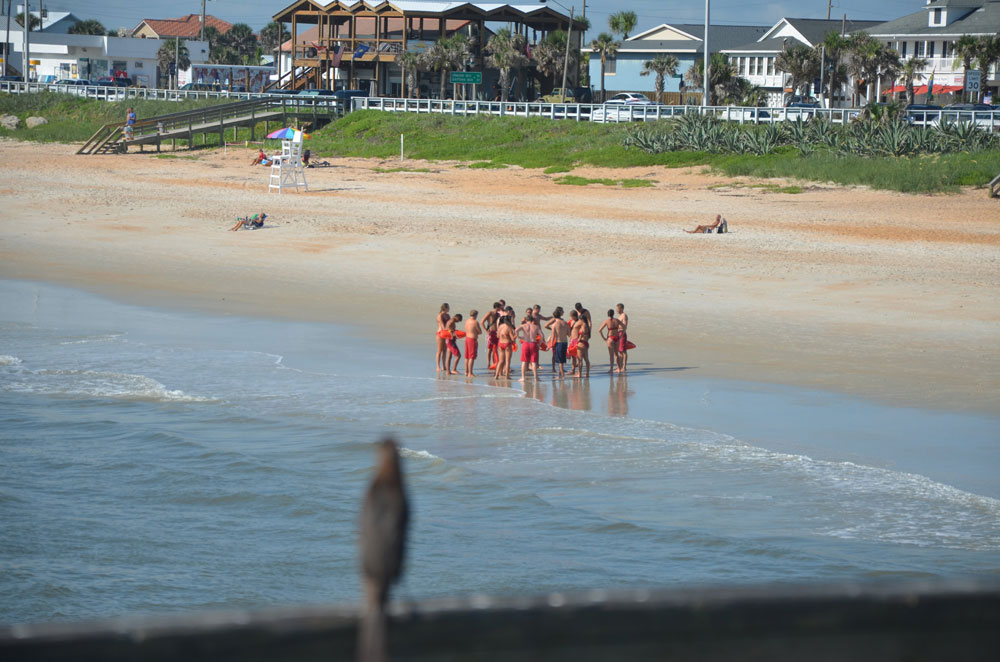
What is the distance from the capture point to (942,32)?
6862 cm

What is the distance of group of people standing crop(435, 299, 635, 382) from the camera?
650 inches

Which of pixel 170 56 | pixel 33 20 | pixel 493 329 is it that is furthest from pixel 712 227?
pixel 33 20

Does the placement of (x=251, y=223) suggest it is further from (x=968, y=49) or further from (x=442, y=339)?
(x=968, y=49)

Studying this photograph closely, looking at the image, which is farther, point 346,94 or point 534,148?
point 346,94

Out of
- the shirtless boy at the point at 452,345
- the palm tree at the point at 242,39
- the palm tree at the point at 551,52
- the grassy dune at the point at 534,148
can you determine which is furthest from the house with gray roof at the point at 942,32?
the palm tree at the point at 242,39

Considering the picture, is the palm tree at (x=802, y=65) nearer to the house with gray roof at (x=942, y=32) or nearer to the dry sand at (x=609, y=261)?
the house with gray roof at (x=942, y=32)

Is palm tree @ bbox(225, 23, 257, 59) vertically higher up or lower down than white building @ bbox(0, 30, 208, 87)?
higher up

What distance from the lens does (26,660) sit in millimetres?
1896

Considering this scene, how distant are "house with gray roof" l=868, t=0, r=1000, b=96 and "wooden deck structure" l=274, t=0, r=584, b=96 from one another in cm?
2165

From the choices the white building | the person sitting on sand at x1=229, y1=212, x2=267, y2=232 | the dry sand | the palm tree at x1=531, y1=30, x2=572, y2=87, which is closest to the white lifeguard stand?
the dry sand

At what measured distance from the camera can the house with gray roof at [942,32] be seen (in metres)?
67.7

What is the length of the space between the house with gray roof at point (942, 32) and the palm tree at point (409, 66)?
30930mm

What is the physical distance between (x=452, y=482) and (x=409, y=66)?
176 ft

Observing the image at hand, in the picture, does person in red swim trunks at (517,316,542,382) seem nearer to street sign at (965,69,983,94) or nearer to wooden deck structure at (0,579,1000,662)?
wooden deck structure at (0,579,1000,662)
